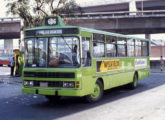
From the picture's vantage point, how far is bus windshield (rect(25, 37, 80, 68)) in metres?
9.52

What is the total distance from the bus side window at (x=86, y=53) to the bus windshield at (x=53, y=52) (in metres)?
0.33

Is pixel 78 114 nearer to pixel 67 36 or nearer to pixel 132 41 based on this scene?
pixel 67 36

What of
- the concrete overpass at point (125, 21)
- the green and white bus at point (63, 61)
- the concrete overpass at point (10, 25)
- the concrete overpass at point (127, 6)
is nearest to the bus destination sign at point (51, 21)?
the green and white bus at point (63, 61)

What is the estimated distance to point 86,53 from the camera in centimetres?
1002

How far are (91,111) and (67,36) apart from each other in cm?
259

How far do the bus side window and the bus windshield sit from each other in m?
0.33

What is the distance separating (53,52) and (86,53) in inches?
45.4

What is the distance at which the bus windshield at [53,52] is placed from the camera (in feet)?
31.2

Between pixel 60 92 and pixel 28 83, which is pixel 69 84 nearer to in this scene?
pixel 60 92

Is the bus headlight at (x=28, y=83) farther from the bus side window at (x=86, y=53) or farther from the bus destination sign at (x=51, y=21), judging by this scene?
the bus destination sign at (x=51, y=21)

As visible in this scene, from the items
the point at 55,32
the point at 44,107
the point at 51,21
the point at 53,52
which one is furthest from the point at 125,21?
the point at 44,107

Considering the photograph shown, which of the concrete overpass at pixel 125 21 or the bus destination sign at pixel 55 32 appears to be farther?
the concrete overpass at pixel 125 21

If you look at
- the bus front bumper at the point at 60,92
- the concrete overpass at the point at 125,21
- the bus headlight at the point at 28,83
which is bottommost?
the bus front bumper at the point at 60,92

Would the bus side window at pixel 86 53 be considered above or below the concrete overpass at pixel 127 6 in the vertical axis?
below
